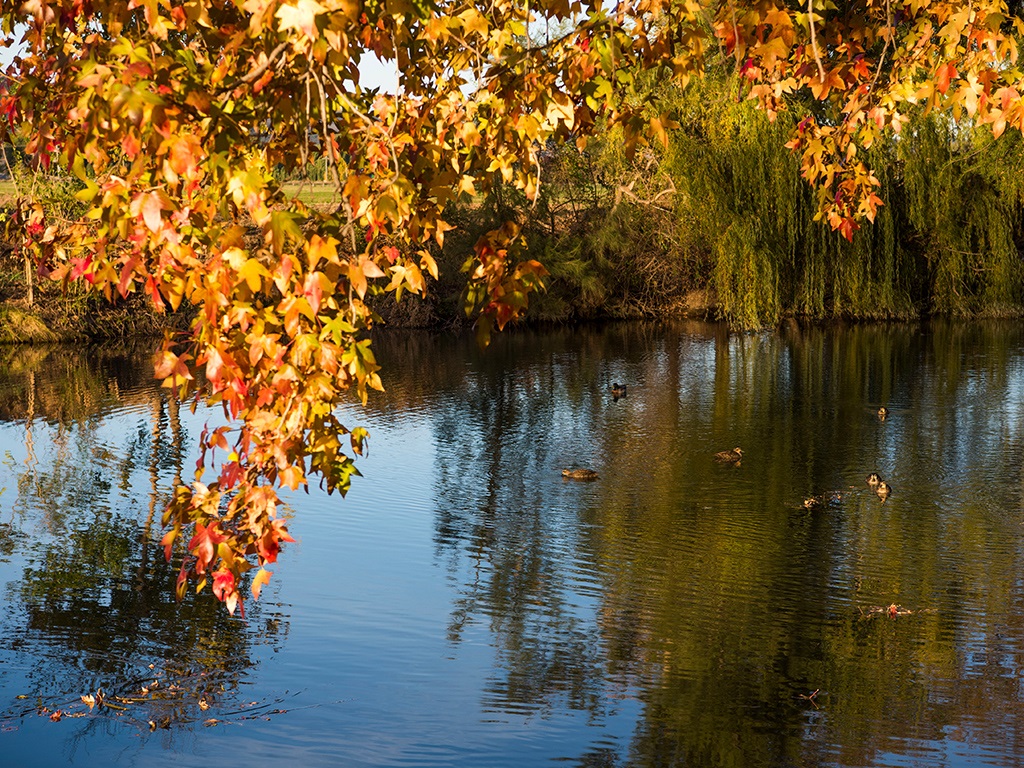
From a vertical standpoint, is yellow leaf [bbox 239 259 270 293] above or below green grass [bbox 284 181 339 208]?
below

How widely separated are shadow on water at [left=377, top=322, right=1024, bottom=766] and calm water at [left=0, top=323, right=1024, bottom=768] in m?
0.02

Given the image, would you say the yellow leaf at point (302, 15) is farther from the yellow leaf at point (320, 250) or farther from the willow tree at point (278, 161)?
the yellow leaf at point (320, 250)

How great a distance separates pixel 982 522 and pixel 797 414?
191 inches

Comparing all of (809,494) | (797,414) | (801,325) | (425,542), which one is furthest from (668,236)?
(425,542)

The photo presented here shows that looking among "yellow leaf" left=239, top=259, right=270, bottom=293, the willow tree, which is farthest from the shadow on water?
"yellow leaf" left=239, top=259, right=270, bottom=293

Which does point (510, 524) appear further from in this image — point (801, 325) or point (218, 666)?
point (801, 325)

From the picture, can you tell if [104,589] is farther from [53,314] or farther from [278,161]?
[53,314]

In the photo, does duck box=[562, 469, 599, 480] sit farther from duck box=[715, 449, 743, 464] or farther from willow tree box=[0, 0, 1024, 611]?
willow tree box=[0, 0, 1024, 611]

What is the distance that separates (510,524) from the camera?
9.29 metres

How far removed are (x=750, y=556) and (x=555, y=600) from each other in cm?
158

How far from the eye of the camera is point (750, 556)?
8.30 meters

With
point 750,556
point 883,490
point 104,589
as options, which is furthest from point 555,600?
point 883,490

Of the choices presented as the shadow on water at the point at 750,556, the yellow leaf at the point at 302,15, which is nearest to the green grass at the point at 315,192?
the yellow leaf at the point at 302,15

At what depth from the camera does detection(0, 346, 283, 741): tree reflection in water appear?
5785 millimetres
